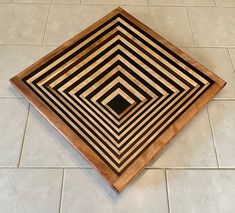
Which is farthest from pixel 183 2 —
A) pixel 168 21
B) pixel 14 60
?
pixel 14 60

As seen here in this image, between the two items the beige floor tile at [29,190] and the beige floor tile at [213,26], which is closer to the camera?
the beige floor tile at [29,190]

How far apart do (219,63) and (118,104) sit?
1.68 ft

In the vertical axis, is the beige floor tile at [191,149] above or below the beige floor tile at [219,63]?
below

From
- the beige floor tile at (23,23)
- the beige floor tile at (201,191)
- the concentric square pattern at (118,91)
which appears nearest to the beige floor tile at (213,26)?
the concentric square pattern at (118,91)

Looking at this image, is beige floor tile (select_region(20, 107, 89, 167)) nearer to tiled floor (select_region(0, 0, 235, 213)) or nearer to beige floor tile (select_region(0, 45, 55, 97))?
tiled floor (select_region(0, 0, 235, 213))

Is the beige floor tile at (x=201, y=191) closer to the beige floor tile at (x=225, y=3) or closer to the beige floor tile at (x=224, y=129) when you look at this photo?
the beige floor tile at (x=224, y=129)

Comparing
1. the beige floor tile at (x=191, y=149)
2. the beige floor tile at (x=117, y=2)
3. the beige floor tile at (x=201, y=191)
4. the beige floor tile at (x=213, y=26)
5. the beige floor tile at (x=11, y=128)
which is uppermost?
the beige floor tile at (x=117, y=2)

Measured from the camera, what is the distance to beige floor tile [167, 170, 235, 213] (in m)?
0.91

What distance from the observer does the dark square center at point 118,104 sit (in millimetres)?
1079

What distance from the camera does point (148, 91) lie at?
1127mm

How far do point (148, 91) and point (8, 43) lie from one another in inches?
27.0

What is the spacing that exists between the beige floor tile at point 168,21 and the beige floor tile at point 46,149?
70 cm

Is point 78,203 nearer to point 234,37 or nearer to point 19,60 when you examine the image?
point 19,60

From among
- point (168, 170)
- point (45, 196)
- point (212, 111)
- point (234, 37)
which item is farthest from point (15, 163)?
point (234, 37)
